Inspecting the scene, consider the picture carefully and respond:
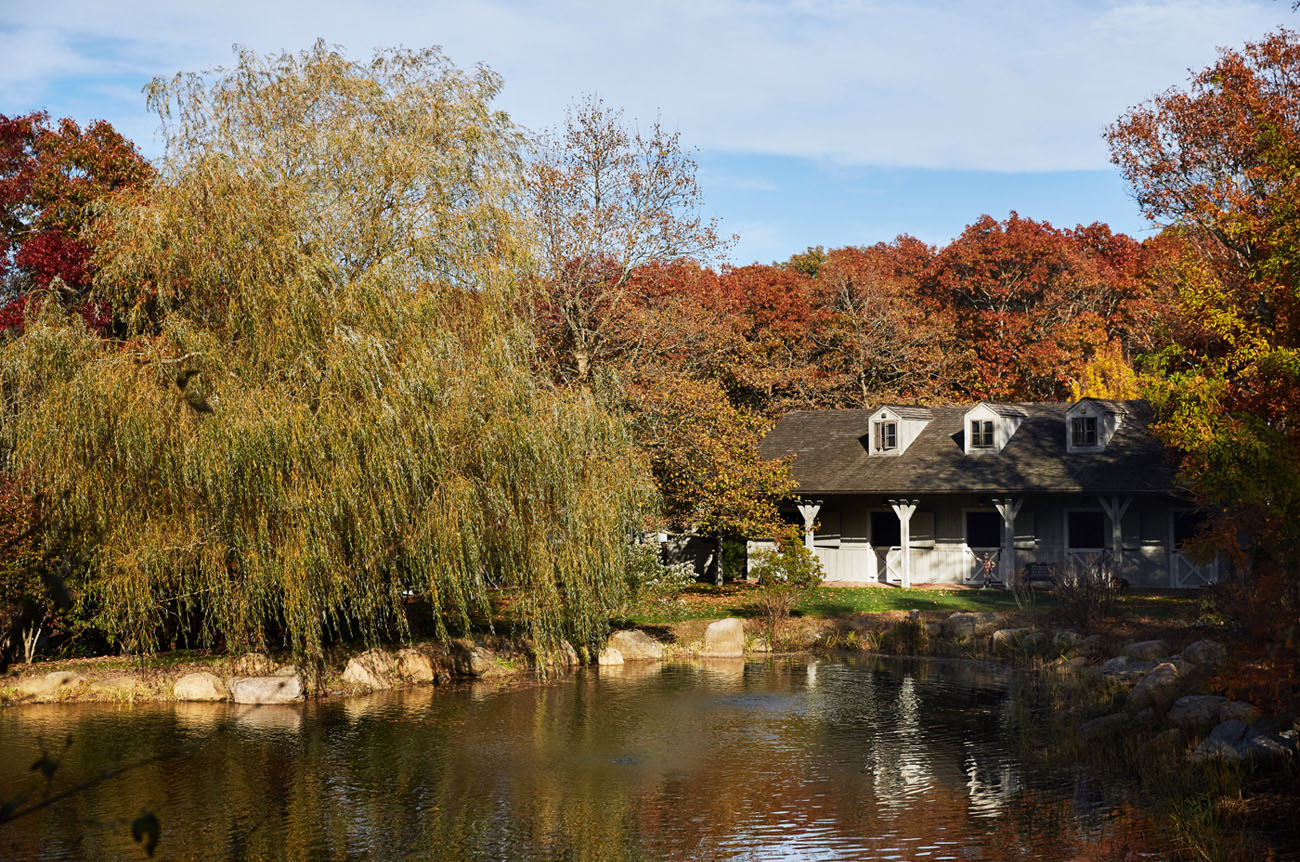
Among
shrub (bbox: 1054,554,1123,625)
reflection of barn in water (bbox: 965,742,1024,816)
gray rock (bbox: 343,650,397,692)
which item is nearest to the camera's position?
reflection of barn in water (bbox: 965,742,1024,816)

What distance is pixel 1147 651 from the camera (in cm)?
1941

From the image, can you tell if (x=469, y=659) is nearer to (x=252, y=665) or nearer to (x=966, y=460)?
(x=252, y=665)

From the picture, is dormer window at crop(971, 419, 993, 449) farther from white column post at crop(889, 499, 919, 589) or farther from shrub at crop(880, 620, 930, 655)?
shrub at crop(880, 620, 930, 655)

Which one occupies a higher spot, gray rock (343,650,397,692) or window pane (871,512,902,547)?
window pane (871,512,902,547)

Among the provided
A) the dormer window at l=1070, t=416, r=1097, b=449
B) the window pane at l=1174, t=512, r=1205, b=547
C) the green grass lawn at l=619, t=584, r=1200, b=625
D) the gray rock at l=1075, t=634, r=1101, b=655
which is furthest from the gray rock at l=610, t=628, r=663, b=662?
the window pane at l=1174, t=512, r=1205, b=547

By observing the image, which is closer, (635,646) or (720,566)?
(635,646)

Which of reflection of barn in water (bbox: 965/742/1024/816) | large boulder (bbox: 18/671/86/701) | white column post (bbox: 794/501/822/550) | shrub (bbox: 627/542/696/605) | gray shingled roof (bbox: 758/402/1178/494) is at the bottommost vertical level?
reflection of barn in water (bbox: 965/742/1024/816)

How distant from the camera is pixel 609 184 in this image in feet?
99.4

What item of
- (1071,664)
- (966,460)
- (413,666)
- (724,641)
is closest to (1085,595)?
(1071,664)

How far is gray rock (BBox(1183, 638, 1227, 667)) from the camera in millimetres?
16125

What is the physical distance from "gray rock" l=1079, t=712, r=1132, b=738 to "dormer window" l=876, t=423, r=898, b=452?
1916 centimetres

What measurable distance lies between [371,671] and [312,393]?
5.66m

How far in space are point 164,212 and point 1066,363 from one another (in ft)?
110

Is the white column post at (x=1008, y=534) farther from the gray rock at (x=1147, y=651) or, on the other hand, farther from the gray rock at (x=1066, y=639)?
the gray rock at (x=1147, y=651)
